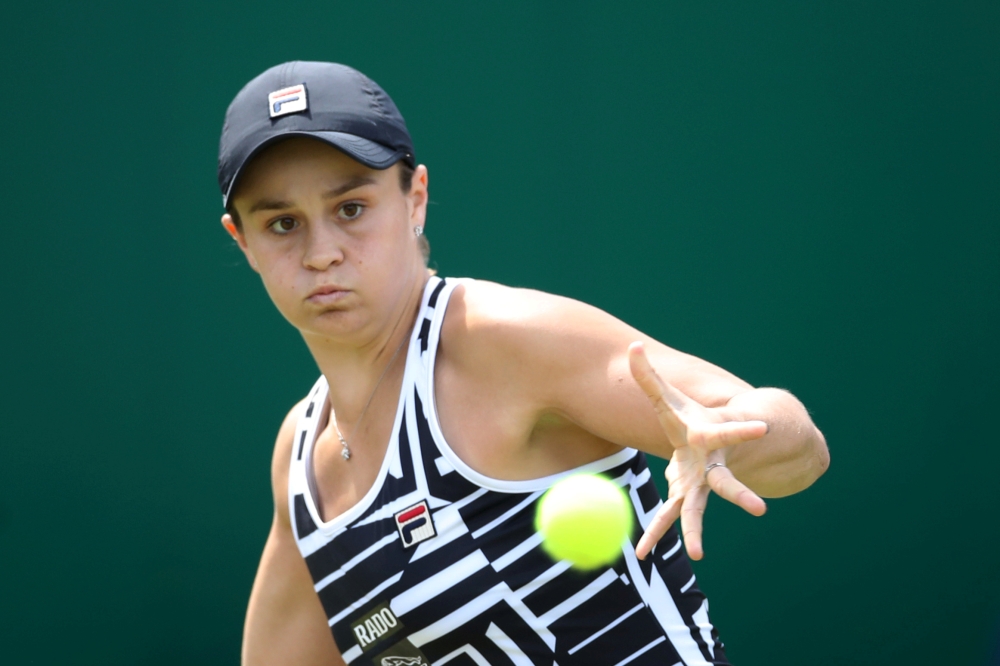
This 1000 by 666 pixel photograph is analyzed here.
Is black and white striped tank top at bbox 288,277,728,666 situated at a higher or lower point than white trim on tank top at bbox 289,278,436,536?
lower

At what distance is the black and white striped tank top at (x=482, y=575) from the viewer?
1.62 meters

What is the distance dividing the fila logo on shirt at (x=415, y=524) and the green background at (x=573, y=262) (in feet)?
4.66

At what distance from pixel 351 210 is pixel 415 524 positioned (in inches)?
21.3

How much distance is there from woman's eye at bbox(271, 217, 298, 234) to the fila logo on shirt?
0.52 meters

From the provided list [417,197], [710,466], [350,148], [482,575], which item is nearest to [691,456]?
[710,466]

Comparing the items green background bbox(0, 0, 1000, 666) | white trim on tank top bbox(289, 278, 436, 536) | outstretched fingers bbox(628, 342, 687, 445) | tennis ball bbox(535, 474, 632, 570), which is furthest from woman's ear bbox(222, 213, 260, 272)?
green background bbox(0, 0, 1000, 666)

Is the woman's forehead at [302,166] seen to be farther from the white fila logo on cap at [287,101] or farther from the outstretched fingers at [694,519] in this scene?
the outstretched fingers at [694,519]

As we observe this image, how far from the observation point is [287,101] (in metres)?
1.69

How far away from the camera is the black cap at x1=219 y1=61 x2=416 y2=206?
1653 mm

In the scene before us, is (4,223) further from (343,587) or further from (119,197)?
(343,587)

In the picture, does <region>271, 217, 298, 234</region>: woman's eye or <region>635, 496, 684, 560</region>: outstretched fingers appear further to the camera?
<region>271, 217, 298, 234</region>: woman's eye

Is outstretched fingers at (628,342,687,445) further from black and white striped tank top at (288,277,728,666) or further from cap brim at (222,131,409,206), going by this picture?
cap brim at (222,131,409,206)

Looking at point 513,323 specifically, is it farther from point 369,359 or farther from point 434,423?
point 369,359

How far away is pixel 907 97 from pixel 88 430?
2548mm
